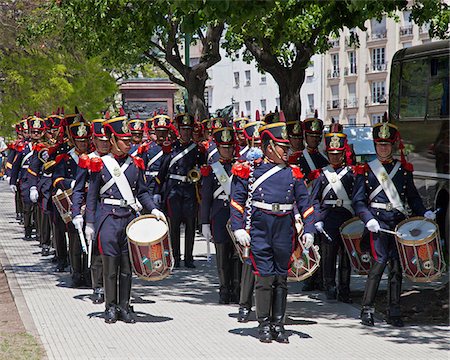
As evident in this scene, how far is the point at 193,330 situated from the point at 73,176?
4.29 meters

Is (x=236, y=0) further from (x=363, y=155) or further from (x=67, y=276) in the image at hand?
(x=363, y=155)

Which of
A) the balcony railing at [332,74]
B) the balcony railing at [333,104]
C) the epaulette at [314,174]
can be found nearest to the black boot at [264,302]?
the epaulette at [314,174]

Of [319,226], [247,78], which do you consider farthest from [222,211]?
[247,78]

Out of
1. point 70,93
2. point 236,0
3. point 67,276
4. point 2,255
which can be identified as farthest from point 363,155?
point 236,0

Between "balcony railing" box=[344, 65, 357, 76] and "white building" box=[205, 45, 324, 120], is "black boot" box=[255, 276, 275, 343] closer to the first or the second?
"white building" box=[205, 45, 324, 120]

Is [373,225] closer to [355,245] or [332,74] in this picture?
[355,245]

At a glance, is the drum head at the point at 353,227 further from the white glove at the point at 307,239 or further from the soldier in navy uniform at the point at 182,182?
the soldier in navy uniform at the point at 182,182

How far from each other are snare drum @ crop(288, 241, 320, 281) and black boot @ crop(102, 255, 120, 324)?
5.80ft

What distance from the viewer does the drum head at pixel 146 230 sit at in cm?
1091

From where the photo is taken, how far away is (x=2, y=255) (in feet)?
58.9

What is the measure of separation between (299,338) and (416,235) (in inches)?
65.0

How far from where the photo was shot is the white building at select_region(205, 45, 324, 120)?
76.8 m

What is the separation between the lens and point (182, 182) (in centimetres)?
A: 1620

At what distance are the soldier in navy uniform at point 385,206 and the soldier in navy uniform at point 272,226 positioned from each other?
122cm
